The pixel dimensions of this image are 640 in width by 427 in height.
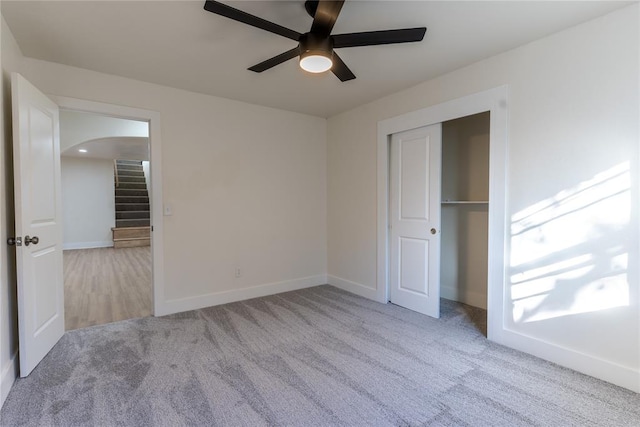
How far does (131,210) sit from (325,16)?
9.10 meters

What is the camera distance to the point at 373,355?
2.36 meters

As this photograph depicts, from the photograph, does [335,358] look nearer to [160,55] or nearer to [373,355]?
[373,355]

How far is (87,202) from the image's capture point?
320 inches

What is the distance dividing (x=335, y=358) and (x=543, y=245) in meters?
1.79

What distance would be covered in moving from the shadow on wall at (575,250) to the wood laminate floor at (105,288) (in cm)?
361

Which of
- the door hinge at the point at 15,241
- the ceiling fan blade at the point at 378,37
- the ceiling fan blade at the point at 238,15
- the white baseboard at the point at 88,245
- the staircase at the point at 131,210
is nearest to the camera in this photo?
the ceiling fan blade at the point at 238,15

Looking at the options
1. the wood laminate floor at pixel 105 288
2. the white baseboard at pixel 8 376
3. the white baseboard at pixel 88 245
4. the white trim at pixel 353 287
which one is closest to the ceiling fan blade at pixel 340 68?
the white trim at pixel 353 287

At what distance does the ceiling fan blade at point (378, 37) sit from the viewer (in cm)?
174

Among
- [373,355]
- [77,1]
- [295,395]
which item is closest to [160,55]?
[77,1]

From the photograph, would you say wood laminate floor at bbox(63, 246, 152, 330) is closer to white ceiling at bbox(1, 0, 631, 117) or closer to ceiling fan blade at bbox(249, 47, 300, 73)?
white ceiling at bbox(1, 0, 631, 117)

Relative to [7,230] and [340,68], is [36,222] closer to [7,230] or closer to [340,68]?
[7,230]

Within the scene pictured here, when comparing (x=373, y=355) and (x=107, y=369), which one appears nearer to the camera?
(x=107, y=369)

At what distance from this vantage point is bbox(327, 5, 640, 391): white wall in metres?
1.95

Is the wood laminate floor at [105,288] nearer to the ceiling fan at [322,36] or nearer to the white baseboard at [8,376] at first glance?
the white baseboard at [8,376]
